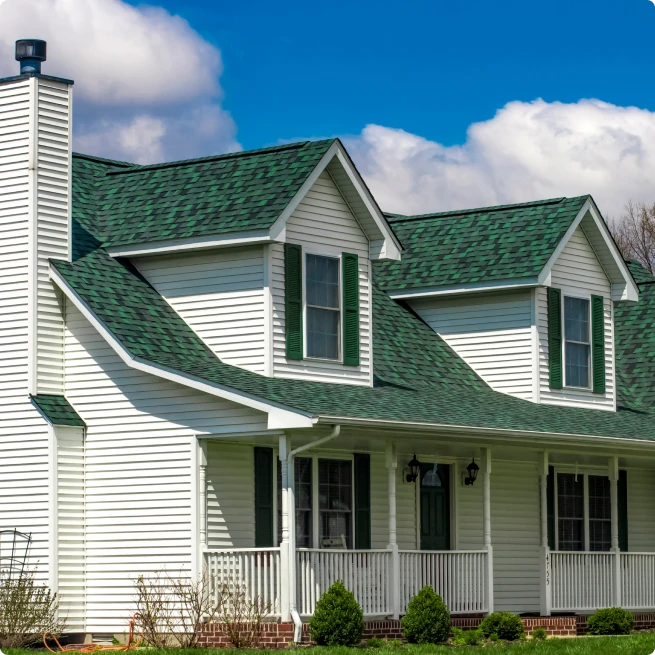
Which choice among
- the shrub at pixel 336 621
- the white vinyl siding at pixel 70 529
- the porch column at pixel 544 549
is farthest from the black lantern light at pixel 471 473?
the white vinyl siding at pixel 70 529

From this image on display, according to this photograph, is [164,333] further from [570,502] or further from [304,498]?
[570,502]

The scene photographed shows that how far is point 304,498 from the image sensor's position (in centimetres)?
2262

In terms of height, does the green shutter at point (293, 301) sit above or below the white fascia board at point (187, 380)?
above

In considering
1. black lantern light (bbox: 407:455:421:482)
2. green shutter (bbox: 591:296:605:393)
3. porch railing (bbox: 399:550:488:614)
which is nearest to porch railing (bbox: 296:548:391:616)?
porch railing (bbox: 399:550:488:614)

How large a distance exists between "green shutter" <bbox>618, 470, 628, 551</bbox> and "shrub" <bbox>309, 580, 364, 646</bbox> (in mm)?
9669

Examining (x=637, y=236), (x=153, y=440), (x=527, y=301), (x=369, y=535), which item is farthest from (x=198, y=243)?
(x=637, y=236)

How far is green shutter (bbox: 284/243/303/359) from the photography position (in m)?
22.7

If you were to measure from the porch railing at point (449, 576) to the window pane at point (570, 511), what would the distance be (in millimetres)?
4429

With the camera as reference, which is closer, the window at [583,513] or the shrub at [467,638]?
the shrub at [467,638]

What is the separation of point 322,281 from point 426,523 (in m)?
4.53

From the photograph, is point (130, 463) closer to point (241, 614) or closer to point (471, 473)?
point (241, 614)

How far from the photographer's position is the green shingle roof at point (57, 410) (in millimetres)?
21609

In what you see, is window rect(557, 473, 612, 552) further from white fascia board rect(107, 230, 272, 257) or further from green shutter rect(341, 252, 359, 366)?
white fascia board rect(107, 230, 272, 257)

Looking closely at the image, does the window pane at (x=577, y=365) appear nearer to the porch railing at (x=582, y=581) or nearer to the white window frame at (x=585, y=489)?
the white window frame at (x=585, y=489)
